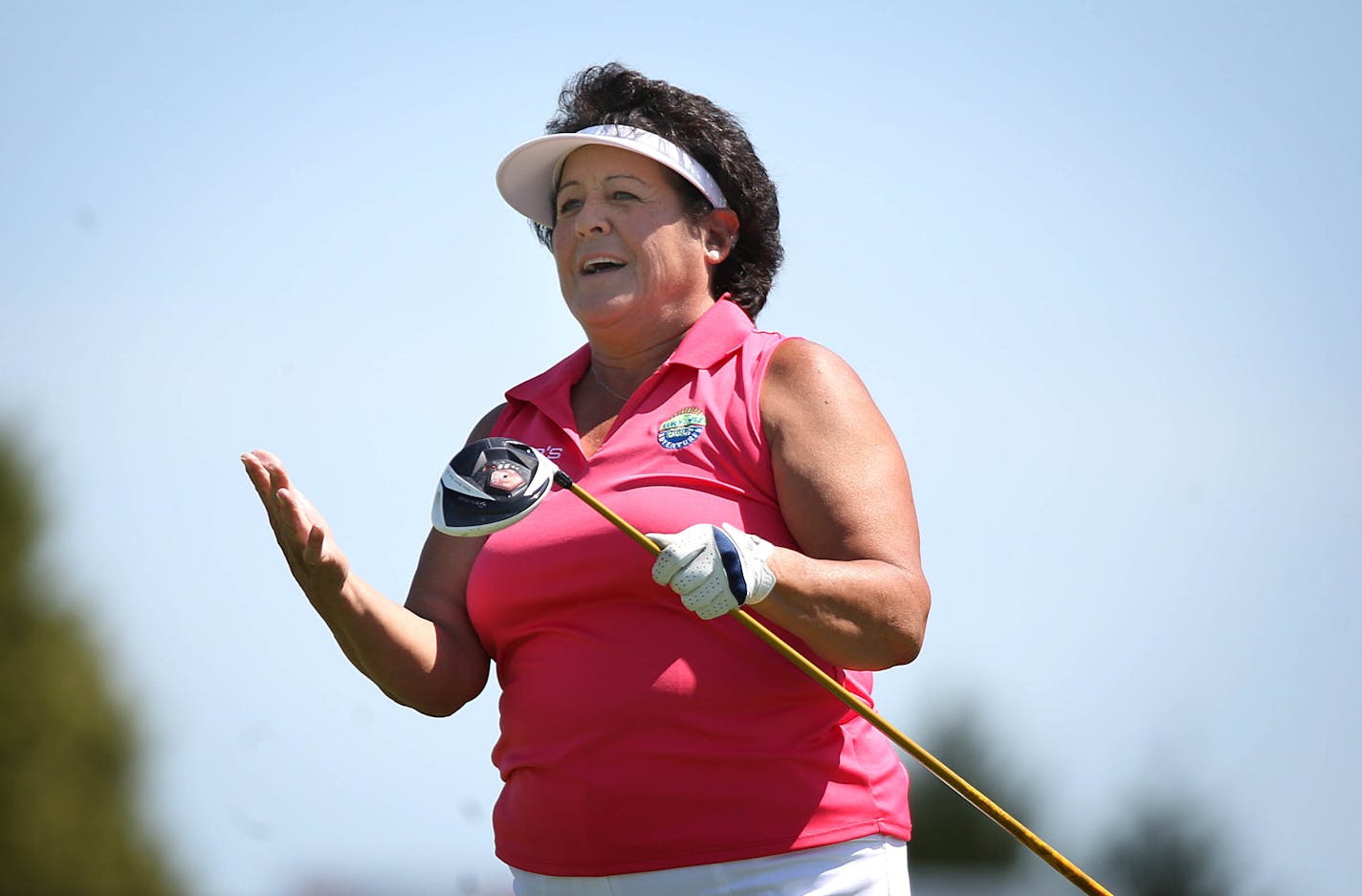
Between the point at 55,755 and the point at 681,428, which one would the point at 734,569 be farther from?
the point at 55,755

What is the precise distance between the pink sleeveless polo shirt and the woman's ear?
0.44 meters

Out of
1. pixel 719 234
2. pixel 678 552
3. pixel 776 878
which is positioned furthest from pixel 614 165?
pixel 776 878

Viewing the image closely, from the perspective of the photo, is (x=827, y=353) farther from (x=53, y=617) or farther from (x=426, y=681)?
(x=53, y=617)

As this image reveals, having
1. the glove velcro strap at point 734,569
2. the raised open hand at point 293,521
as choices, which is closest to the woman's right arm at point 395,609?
the raised open hand at point 293,521

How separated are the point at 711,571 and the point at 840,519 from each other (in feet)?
1.28

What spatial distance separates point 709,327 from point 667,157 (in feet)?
1.41

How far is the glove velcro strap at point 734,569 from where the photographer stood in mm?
2553

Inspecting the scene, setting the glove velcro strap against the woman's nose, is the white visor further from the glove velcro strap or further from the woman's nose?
the glove velcro strap

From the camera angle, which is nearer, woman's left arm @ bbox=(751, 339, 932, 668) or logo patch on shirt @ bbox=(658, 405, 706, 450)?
woman's left arm @ bbox=(751, 339, 932, 668)

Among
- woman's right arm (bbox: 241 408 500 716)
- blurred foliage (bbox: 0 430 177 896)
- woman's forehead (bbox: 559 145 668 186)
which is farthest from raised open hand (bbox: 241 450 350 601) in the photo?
blurred foliage (bbox: 0 430 177 896)

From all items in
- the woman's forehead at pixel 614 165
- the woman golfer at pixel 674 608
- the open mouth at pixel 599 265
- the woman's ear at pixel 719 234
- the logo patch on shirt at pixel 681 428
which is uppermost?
the woman's forehead at pixel 614 165

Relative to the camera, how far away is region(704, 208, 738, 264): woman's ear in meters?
3.52

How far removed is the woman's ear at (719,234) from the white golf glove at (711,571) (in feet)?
3.60

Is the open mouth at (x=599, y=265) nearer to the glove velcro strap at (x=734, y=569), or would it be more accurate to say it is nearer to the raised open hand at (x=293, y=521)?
the raised open hand at (x=293, y=521)
